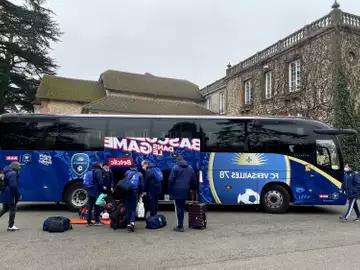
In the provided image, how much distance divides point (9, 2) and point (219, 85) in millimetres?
25618

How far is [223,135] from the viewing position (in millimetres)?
11234

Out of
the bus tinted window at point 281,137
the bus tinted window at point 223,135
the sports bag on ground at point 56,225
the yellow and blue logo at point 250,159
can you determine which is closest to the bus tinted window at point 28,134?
the sports bag on ground at point 56,225

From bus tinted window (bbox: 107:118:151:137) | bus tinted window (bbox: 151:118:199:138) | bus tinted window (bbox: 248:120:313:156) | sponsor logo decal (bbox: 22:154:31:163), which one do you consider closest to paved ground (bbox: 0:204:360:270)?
sponsor logo decal (bbox: 22:154:31:163)

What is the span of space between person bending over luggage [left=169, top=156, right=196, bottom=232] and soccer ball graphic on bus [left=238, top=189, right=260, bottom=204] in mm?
3466

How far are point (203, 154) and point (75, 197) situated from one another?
4.61 m

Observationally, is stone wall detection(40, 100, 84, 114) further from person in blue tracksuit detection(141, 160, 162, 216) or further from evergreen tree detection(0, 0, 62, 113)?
person in blue tracksuit detection(141, 160, 162, 216)

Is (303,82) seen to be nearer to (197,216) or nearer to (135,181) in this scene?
(197,216)

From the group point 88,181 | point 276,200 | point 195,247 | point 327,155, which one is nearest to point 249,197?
point 276,200

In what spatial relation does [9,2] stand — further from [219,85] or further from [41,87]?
[219,85]

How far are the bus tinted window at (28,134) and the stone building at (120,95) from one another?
2061 cm

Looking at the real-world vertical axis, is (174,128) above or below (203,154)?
above

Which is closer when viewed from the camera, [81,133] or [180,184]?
[180,184]

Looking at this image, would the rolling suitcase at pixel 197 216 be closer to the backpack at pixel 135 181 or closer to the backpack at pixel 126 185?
the backpack at pixel 135 181

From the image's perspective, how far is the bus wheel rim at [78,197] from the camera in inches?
437
